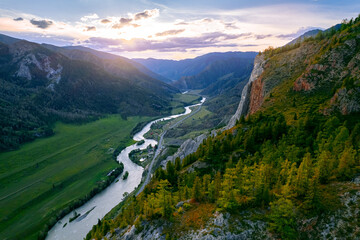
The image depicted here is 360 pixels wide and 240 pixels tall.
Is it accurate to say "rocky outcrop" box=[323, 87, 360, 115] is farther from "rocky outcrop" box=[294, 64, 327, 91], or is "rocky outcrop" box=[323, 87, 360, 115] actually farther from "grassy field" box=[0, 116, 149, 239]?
"grassy field" box=[0, 116, 149, 239]

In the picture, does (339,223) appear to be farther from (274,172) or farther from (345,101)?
(345,101)

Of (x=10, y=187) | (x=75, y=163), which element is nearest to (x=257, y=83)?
(x=75, y=163)

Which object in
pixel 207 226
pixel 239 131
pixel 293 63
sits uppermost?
pixel 293 63

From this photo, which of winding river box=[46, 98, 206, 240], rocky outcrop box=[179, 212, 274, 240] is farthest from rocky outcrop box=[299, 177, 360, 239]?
winding river box=[46, 98, 206, 240]

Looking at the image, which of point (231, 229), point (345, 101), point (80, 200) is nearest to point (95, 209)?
point (80, 200)

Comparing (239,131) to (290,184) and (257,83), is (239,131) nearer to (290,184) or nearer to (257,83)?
(290,184)

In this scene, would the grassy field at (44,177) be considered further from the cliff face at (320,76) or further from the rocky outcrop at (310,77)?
the rocky outcrop at (310,77)

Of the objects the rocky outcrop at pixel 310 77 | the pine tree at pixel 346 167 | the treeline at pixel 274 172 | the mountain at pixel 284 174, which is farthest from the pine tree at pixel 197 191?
the rocky outcrop at pixel 310 77
